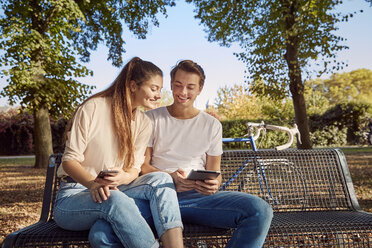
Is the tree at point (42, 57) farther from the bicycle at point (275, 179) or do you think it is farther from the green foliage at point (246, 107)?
the green foliage at point (246, 107)

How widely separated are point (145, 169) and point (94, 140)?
44 centimetres

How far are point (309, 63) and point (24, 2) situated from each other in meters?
8.99

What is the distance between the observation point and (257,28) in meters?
12.1

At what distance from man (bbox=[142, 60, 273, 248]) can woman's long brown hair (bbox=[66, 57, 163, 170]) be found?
0.81 ft

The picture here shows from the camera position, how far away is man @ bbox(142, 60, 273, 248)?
88.4 inches

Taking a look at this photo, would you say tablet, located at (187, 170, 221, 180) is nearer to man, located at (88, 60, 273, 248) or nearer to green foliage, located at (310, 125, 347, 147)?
man, located at (88, 60, 273, 248)

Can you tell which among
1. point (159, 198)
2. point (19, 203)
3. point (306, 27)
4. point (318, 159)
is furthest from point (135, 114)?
point (306, 27)

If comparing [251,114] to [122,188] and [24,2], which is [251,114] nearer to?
[24,2]

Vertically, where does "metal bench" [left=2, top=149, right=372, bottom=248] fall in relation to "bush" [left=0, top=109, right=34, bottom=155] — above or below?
above

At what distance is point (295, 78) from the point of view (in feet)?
38.7

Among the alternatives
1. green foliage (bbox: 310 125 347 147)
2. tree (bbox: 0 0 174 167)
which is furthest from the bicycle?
green foliage (bbox: 310 125 347 147)

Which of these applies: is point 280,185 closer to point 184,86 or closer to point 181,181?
point 181,181

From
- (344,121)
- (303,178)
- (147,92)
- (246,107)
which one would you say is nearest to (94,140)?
(147,92)

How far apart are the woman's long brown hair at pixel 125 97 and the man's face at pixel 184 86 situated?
0.58 feet
